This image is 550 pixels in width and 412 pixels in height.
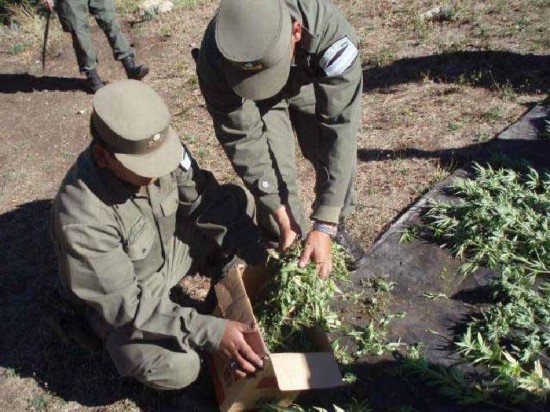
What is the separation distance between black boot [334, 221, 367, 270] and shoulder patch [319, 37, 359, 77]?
131cm

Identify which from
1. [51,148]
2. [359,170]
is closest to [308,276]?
[359,170]

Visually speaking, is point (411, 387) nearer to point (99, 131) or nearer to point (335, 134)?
point (335, 134)

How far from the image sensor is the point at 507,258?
3.70 metres

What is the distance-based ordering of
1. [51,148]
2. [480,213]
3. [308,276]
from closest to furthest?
[308,276], [480,213], [51,148]

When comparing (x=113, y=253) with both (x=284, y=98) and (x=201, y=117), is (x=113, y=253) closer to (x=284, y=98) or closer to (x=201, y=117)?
(x=284, y=98)

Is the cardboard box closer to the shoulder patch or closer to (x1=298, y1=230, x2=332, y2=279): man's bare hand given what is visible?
(x1=298, y1=230, x2=332, y2=279): man's bare hand

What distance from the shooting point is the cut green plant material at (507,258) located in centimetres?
305

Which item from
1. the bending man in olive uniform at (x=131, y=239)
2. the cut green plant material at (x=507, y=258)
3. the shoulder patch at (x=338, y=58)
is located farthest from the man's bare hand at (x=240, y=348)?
the shoulder patch at (x=338, y=58)

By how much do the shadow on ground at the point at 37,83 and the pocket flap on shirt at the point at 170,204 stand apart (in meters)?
4.43

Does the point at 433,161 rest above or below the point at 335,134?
below

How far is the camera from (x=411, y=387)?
10.3 feet

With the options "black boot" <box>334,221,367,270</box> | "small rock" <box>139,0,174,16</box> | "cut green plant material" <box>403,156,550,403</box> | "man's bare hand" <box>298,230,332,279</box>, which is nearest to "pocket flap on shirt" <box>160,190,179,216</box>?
"man's bare hand" <box>298,230,332,279</box>

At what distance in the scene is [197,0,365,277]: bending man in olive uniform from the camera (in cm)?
258

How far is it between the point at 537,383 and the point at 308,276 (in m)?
1.25
